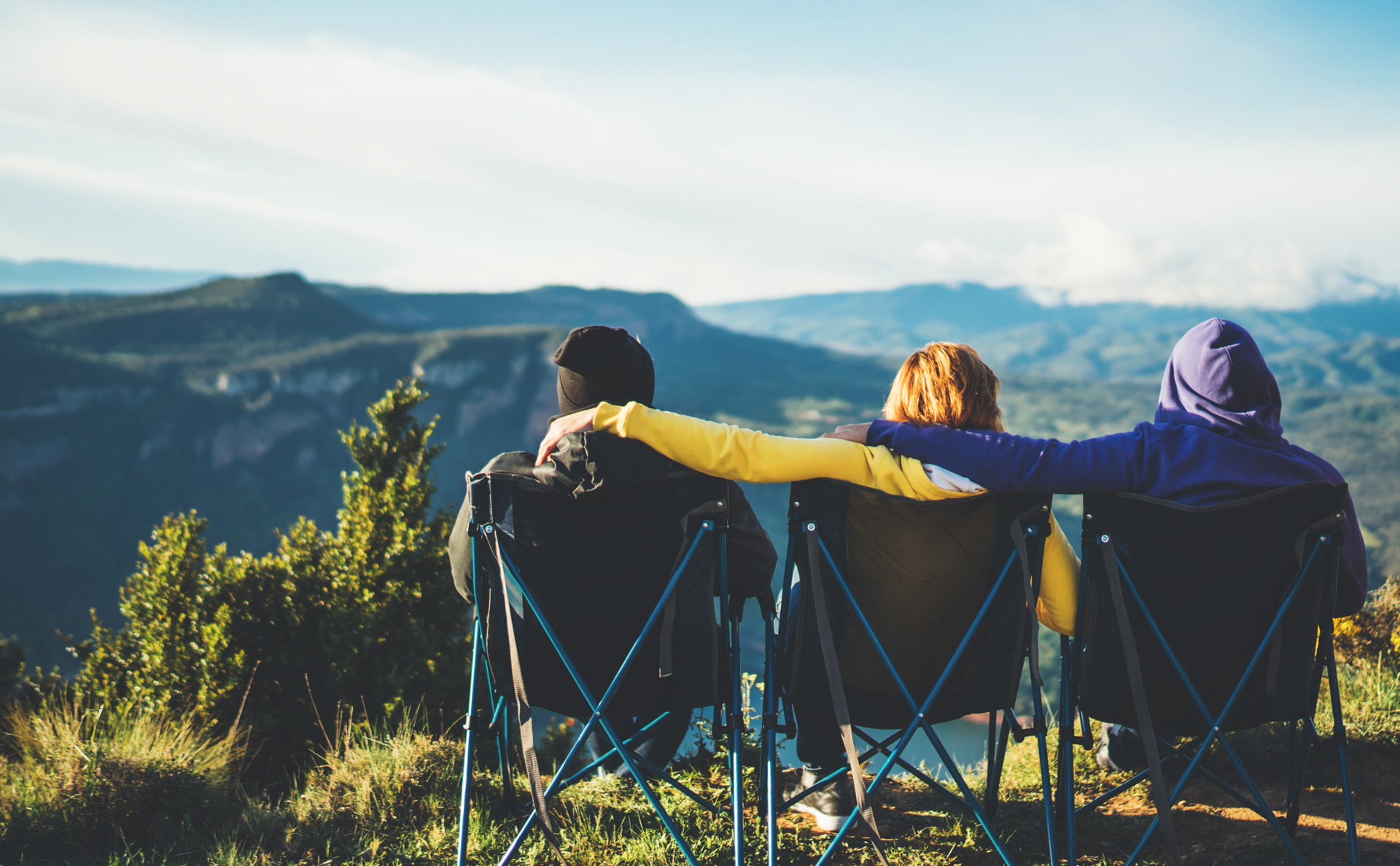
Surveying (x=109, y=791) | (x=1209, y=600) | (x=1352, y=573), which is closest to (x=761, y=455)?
(x=1209, y=600)

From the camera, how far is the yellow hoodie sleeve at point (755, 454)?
2107mm

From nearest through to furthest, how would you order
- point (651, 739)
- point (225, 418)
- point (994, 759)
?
point (994, 759)
point (651, 739)
point (225, 418)

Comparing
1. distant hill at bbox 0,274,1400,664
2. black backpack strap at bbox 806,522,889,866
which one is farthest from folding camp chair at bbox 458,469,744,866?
distant hill at bbox 0,274,1400,664

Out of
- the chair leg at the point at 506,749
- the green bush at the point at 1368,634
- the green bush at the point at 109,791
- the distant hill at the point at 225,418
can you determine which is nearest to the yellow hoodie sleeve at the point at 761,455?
the chair leg at the point at 506,749

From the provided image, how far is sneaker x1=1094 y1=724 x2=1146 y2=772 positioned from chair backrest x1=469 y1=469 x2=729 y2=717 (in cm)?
163

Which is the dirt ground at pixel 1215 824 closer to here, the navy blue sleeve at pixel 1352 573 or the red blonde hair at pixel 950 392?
the navy blue sleeve at pixel 1352 573

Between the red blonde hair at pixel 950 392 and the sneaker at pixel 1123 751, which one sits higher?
the red blonde hair at pixel 950 392

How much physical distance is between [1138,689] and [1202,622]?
0.25m

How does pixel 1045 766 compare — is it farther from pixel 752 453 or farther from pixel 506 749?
pixel 506 749

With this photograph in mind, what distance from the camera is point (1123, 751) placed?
2.96m

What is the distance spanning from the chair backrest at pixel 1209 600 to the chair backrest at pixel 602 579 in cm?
101

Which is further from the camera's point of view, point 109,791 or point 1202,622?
point 109,791

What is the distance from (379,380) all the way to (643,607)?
98.5 m

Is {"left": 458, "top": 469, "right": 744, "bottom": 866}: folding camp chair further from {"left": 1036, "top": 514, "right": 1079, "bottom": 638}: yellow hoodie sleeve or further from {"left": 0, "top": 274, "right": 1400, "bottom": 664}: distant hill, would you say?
{"left": 0, "top": 274, "right": 1400, "bottom": 664}: distant hill
